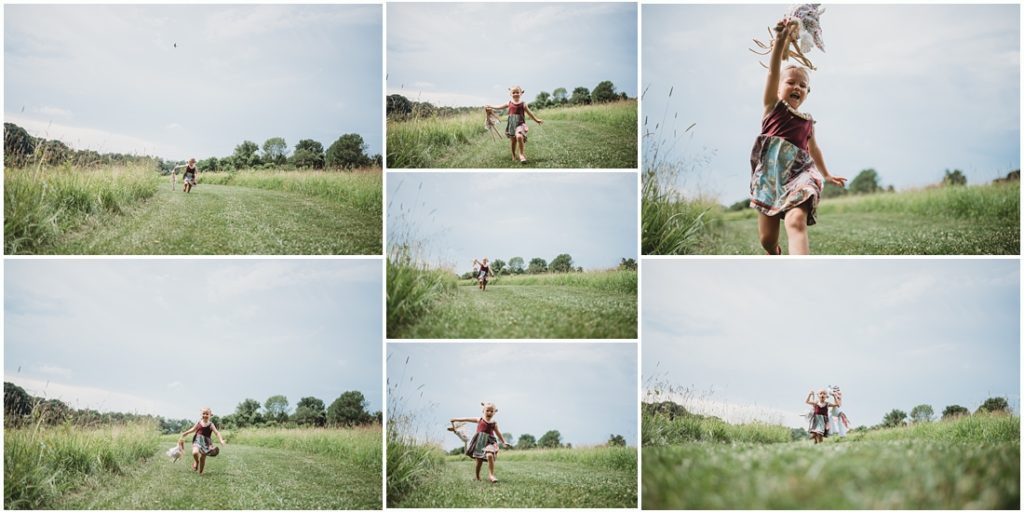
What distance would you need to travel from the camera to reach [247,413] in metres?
6.94

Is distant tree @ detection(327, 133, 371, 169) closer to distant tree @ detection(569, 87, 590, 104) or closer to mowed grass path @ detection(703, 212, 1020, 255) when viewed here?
distant tree @ detection(569, 87, 590, 104)

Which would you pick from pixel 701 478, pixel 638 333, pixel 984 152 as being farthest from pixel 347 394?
pixel 984 152

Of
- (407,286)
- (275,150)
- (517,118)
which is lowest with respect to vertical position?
(407,286)

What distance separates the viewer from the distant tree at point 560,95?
7.11m

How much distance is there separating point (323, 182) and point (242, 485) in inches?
88.1

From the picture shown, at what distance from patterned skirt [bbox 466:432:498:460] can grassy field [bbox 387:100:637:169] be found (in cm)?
195

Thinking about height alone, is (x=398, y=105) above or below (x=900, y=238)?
above

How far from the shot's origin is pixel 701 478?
5.86 meters

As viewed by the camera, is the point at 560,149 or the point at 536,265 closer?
the point at 536,265

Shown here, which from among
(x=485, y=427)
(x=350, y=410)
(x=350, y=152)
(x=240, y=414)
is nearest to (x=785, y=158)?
(x=485, y=427)

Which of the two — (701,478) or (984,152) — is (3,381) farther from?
(984,152)

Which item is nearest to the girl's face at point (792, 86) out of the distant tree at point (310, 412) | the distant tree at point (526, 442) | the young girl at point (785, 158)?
the young girl at point (785, 158)

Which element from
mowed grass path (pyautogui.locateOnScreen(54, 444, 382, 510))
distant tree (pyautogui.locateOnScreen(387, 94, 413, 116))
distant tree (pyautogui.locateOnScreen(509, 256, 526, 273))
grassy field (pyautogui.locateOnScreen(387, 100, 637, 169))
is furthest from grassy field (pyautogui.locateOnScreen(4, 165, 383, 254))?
mowed grass path (pyautogui.locateOnScreen(54, 444, 382, 510))

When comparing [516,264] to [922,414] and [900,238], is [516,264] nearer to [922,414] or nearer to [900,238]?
[900,238]
